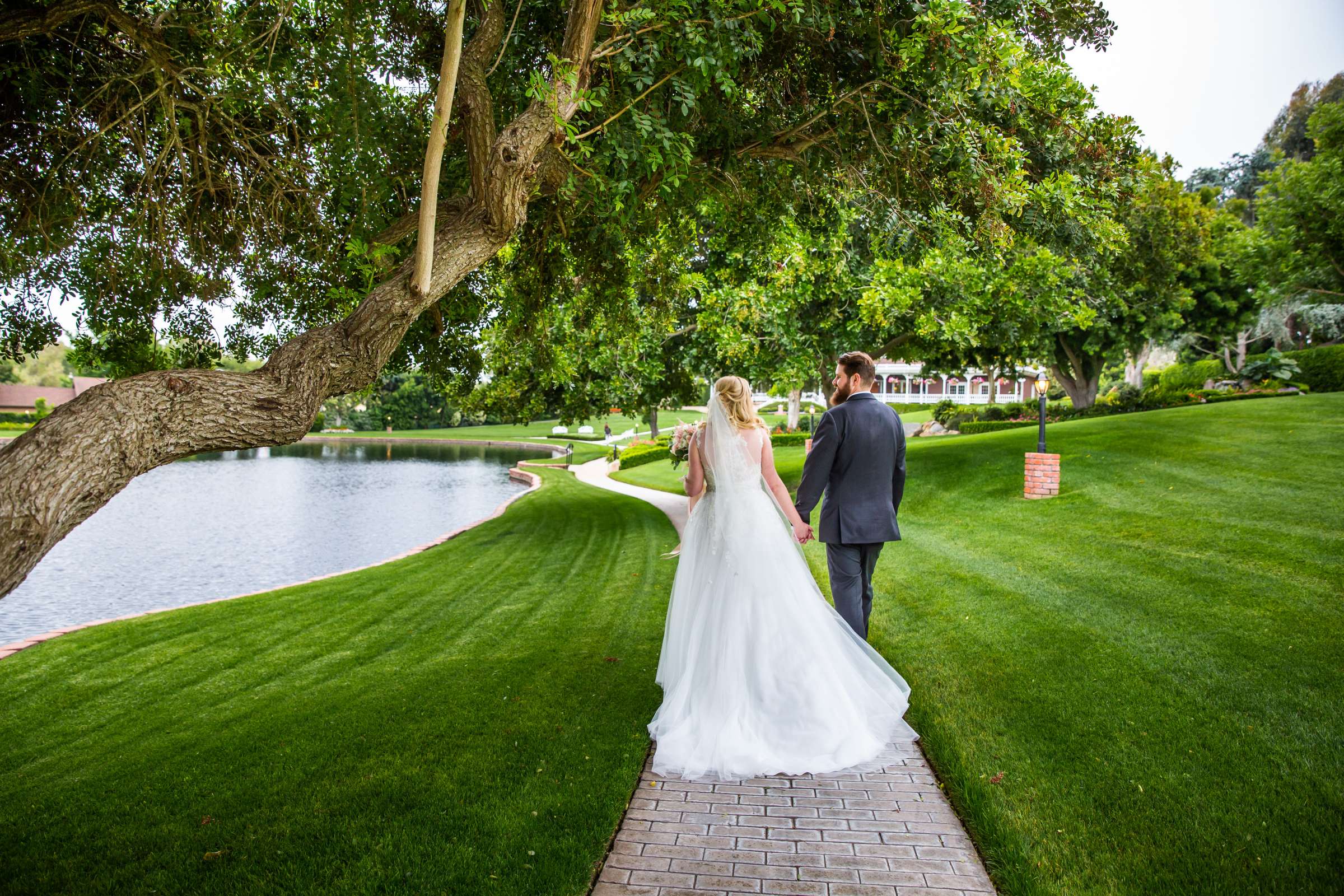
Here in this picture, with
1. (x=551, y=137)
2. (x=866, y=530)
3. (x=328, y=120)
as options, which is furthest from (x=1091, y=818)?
(x=328, y=120)

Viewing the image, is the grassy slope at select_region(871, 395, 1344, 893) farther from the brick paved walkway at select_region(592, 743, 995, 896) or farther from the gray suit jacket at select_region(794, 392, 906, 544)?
the gray suit jacket at select_region(794, 392, 906, 544)

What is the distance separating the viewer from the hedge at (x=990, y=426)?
98.2ft

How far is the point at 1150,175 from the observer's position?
9.72 m

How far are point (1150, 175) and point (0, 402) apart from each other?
89.7 m

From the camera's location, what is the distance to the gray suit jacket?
5188mm

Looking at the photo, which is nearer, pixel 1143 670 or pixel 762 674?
pixel 762 674

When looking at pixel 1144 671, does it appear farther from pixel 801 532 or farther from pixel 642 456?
pixel 642 456

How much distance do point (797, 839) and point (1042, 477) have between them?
1105 cm

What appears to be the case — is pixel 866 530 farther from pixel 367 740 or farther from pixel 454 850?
pixel 367 740

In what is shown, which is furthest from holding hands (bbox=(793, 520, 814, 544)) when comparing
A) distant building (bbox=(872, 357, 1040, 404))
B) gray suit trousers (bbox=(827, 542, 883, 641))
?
distant building (bbox=(872, 357, 1040, 404))

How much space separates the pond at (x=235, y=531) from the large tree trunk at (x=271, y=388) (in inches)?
193

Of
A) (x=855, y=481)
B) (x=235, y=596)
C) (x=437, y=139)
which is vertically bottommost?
(x=235, y=596)

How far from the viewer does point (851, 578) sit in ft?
17.3

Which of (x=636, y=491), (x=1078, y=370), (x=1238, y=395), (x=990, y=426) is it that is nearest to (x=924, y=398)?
(x=990, y=426)
